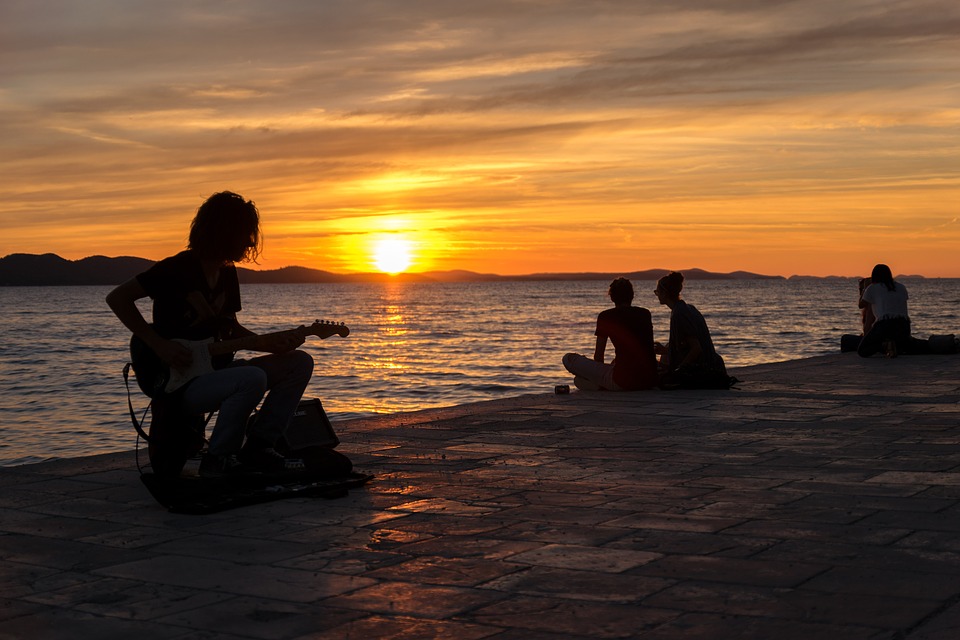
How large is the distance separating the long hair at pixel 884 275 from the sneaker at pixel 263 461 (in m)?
11.1

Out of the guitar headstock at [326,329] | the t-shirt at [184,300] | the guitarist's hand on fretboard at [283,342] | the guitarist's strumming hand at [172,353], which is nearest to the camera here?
the guitarist's strumming hand at [172,353]

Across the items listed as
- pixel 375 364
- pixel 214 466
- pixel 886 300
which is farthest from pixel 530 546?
pixel 375 364

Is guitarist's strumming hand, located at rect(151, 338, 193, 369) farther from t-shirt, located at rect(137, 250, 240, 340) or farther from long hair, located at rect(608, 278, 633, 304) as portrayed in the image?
long hair, located at rect(608, 278, 633, 304)

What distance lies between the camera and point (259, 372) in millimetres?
5668

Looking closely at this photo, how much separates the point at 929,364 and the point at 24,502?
11742mm

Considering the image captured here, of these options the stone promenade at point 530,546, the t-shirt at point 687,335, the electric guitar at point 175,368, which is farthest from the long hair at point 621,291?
the electric guitar at point 175,368

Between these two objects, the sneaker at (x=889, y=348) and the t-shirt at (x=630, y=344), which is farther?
the sneaker at (x=889, y=348)

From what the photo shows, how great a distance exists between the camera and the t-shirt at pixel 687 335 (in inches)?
433

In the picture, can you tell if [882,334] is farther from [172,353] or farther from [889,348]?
[172,353]

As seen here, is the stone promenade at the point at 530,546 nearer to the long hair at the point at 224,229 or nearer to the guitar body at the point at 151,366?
the guitar body at the point at 151,366

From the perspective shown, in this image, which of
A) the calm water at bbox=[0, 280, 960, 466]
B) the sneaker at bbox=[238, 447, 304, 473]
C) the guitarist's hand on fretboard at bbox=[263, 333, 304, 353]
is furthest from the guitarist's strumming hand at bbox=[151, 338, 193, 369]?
the calm water at bbox=[0, 280, 960, 466]

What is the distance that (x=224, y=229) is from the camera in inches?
225

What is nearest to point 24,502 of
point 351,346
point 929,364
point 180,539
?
point 180,539

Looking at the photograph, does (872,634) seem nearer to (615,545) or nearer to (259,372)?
(615,545)
